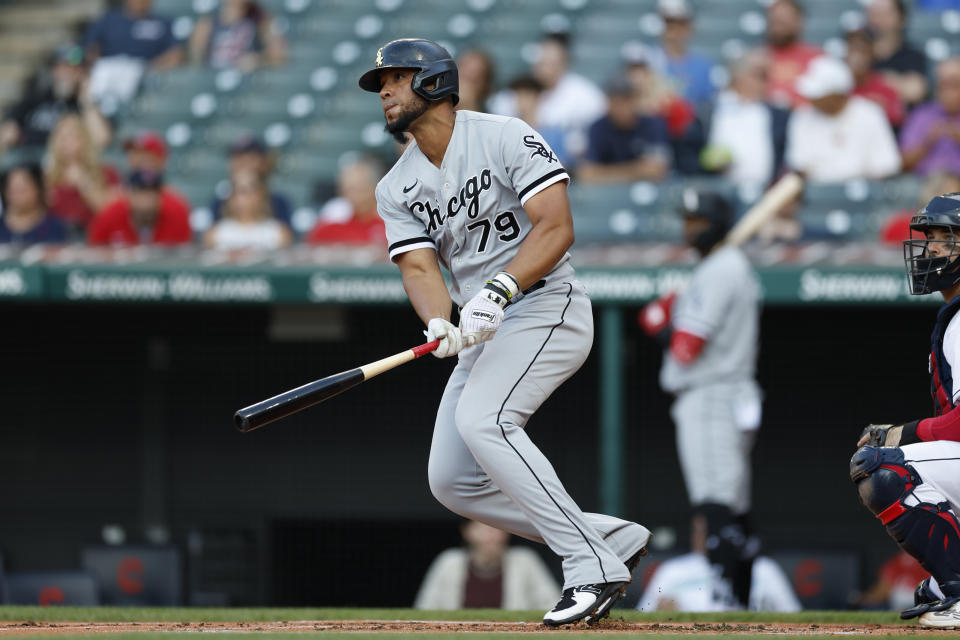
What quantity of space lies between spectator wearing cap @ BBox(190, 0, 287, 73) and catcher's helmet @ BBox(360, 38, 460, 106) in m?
5.96

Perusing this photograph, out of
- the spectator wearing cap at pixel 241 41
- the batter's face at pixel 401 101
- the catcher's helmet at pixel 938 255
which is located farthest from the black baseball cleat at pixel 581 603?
the spectator wearing cap at pixel 241 41

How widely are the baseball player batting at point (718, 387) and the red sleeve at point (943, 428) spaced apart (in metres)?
1.97

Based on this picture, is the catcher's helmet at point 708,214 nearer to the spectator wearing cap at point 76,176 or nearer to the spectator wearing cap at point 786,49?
the spectator wearing cap at point 786,49

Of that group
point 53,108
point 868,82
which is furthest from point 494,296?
point 53,108

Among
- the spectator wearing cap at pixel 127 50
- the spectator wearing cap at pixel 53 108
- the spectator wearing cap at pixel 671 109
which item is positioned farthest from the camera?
the spectator wearing cap at pixel 127 50

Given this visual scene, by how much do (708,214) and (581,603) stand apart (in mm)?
2492

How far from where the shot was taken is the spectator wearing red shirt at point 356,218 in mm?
7535

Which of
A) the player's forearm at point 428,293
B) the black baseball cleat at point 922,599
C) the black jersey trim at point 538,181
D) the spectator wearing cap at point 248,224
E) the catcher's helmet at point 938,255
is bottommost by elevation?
the black baseball cleat at point 922,599

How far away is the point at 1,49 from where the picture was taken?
35.8 feet

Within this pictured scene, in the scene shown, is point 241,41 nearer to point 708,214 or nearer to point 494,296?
point 708,214

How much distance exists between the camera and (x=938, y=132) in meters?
7.64

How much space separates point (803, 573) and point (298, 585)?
2491 mm

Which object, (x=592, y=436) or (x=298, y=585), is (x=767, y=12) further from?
(x=298, y=585)

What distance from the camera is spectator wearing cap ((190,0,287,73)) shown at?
32.0ft
